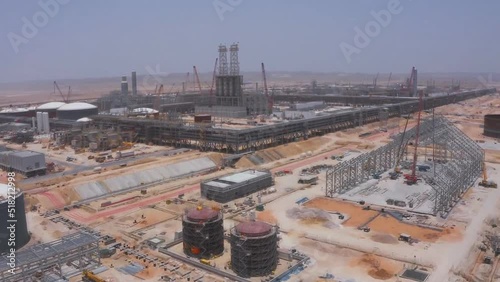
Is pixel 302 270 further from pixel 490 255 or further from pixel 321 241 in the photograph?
pixel 490 255

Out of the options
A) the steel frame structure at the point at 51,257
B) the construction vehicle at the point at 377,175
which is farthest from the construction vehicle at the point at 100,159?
the construction vehicle at the point at 377,175

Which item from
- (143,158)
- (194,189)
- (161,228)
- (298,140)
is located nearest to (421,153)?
(298,140)

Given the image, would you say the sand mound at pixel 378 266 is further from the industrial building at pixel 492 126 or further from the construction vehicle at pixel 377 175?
the industrial building at pixel 492 126

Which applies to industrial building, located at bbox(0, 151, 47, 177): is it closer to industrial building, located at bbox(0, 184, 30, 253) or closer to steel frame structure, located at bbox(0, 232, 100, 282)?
industrial building, located at bbox(0, 184, 30, 253)

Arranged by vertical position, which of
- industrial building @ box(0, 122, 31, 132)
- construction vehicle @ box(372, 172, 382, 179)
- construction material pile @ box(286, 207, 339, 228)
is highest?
industrial building @ box(0, 122, 31, 132)

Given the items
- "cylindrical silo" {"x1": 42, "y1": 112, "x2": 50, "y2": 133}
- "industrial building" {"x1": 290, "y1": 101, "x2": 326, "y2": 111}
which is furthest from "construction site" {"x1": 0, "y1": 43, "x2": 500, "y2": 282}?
"industrial building" {"x1": 290, "y1": 101, "x2": 326, "y2": 111}

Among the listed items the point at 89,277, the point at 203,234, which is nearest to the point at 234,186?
the point at 203,234

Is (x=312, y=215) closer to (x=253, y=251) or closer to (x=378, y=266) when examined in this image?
(x=378, y=266)
